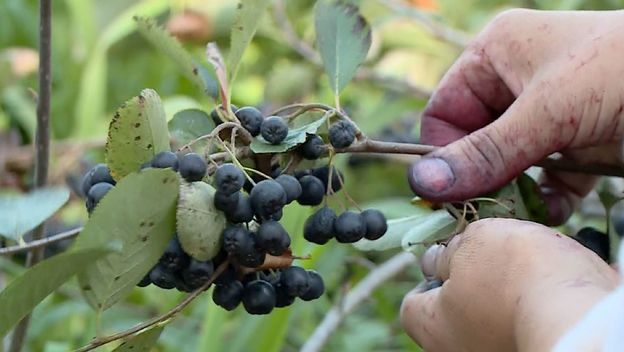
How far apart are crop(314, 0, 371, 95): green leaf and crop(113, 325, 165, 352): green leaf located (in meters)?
0.27

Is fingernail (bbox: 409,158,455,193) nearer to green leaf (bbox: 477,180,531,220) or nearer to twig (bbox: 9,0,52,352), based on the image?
green leaf (bbox: 477,180,531,220)

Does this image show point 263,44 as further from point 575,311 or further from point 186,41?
point 575,311

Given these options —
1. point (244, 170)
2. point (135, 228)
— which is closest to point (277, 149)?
point (244, 170)

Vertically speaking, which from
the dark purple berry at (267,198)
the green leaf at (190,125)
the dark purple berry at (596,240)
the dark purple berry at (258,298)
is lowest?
the dark purple berry at (596,240)

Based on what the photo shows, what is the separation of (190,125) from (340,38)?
17 cm

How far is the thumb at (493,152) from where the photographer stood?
2.44 feet

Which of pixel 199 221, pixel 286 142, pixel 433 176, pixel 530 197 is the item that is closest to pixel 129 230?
pixel 199 221

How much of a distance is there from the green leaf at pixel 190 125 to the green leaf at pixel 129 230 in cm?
14

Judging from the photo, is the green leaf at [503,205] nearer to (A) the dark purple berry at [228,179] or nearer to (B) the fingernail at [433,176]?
(B) the fingernail at [433,176]

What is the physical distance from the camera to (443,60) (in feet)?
6.31

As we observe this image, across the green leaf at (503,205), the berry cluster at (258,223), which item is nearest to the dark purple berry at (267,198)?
the berry cluster at (258,223)

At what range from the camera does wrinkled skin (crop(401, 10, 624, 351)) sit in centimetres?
58

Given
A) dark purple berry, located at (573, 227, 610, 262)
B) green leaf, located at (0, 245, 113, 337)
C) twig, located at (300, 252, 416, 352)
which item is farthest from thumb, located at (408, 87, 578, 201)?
twig, located at (300, 252, 416, 352)

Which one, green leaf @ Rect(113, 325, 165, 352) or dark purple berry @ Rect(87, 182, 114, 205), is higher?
dark purple berry @ Rect(87, 182, 114, 205)
